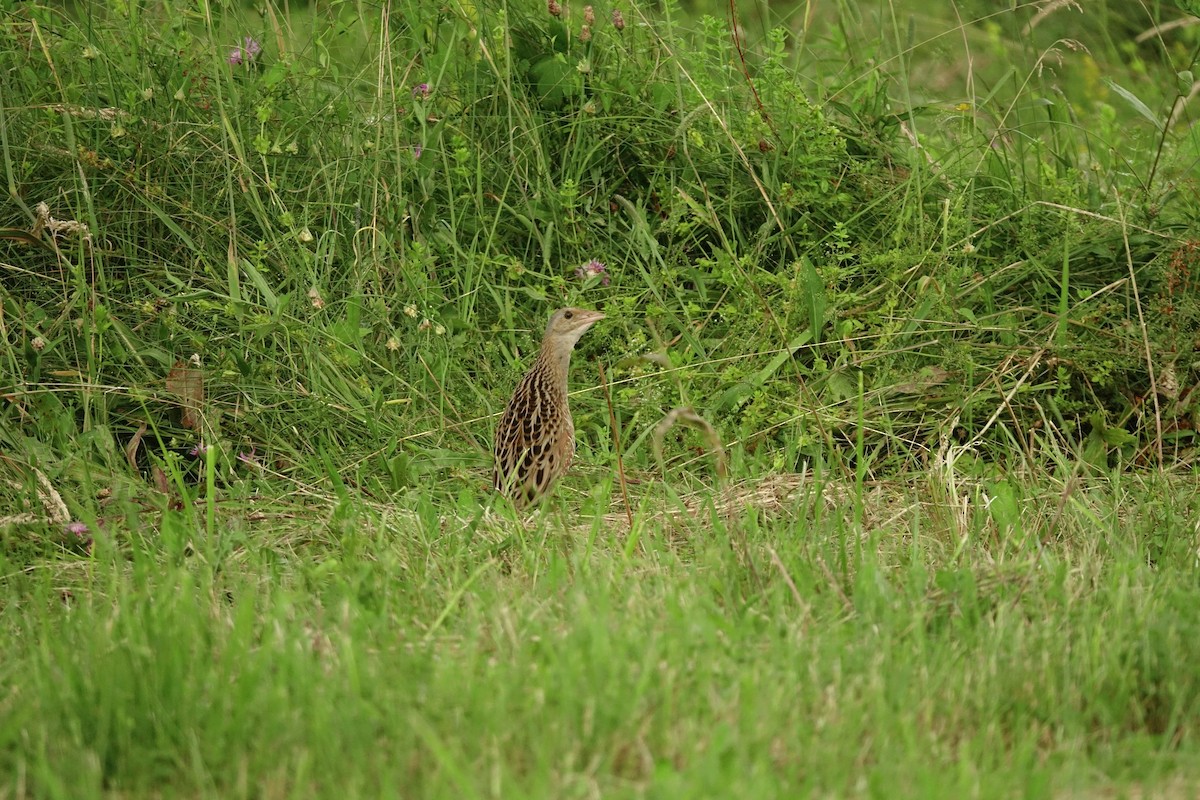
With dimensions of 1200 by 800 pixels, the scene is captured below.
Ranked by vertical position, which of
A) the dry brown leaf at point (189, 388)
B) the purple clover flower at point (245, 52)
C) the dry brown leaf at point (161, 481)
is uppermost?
the purple clover flower at point (245, 52)

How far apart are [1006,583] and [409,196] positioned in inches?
113

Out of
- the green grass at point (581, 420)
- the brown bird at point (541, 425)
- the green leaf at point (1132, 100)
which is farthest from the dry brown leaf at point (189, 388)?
the green leaf at point (1132, 100)

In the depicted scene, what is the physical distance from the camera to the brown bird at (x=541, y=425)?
4.52 metres

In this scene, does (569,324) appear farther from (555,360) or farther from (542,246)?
(542,246)

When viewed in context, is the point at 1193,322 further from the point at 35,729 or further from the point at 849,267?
the point at 35,729

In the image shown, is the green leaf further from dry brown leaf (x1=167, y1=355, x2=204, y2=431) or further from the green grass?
dry brown leaf (x1=167, y1=355, x2=204, y2=431)

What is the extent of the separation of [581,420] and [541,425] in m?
0.48

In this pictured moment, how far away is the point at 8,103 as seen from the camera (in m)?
5.36

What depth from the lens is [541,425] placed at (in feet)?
15.1

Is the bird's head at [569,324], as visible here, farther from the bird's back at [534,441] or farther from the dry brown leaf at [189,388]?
the dry brown leaf at [189,388]

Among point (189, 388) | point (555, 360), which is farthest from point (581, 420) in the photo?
point (189, 388)

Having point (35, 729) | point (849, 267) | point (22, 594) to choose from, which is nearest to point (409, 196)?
point (849, 267)

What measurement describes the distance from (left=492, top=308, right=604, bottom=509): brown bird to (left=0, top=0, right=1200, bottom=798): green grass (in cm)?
12

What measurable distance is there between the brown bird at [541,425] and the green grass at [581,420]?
4.6 inches
